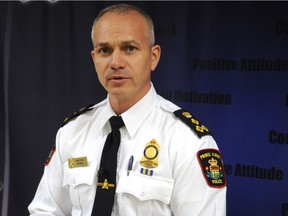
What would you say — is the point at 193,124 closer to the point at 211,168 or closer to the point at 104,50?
the point at 211,168

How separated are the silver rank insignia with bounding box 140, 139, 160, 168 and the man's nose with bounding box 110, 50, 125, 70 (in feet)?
0.98

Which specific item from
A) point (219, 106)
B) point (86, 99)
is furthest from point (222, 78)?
point (86, 99)

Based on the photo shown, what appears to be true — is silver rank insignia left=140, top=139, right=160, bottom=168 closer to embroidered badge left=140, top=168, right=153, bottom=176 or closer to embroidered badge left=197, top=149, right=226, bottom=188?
embroidered badge left=140, top=168, right=153, bottom=176

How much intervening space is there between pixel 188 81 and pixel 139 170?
1112mm

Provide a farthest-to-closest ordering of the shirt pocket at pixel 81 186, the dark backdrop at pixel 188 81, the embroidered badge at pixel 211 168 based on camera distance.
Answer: the dark backdrop at pixel 188 81 < the shirt pocket at pixel 81 186 < the embroidered badge at pixel 211 168

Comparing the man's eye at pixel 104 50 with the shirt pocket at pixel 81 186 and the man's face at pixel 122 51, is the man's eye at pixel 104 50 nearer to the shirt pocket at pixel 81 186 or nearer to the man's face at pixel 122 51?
the man's face at pixel 122 51

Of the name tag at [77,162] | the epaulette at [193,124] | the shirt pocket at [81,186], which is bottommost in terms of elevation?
the shirt pocket at [81,186]

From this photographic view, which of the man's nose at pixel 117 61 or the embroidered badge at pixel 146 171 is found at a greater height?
the man's nose at pixel 117 61

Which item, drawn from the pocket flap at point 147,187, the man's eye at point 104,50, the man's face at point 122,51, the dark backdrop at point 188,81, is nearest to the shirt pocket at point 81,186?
the pocket flap at point 147,187

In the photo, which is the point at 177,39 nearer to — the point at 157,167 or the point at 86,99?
the point at 86,99

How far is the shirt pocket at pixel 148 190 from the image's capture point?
1357 mm

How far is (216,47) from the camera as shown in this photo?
2.34 meters

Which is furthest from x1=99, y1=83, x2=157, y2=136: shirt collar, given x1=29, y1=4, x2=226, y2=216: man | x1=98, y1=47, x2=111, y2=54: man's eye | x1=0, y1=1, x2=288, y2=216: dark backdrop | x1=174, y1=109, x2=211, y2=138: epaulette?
x1=0, y1=1, x2=288, y2=216: dark backdrop

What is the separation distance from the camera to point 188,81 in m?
2.41
